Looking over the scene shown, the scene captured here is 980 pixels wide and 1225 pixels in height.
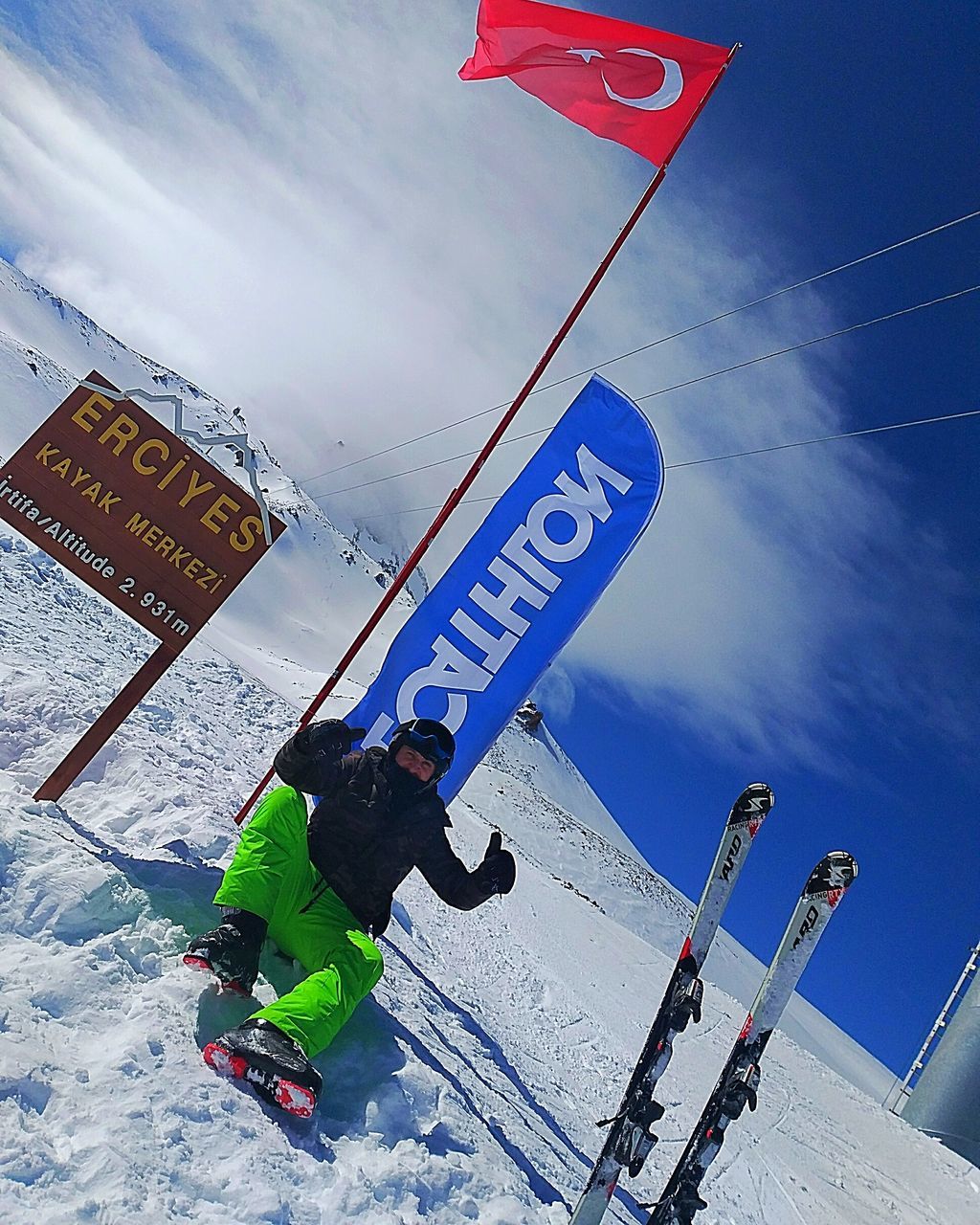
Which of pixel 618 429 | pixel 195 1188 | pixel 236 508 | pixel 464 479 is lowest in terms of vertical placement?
pixel 195 1188

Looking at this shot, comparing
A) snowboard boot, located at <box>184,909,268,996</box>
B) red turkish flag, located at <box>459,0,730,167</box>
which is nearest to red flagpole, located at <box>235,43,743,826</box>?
red turkish flag, located at <box>459,0,730,167</box>

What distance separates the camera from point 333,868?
13.4 feet

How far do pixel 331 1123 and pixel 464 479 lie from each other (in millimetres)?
5537

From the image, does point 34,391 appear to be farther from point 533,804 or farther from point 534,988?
point 534,988

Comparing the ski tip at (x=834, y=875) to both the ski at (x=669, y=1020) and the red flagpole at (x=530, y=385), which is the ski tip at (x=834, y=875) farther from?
the red flagpole at (x=530, y=385)

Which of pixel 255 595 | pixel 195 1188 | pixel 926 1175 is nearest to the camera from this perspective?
pixel 195 1188

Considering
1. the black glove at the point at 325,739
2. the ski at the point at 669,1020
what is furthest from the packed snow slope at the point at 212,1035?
the black glove at the point at 325,739

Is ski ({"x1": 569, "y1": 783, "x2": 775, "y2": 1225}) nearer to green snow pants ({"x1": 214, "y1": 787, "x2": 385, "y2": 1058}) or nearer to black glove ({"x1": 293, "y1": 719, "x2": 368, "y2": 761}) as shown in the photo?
green snow pants ({"x1": 214, "y1": 787, "x2": 385, "y2": 1058})

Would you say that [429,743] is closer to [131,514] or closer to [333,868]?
[333,868]

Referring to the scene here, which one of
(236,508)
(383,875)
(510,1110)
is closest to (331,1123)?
(383,875)

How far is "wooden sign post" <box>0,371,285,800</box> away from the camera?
492 centimetres

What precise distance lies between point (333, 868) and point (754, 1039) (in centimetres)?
258

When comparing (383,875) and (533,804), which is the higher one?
(533,804)

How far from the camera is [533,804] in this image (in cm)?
3528
